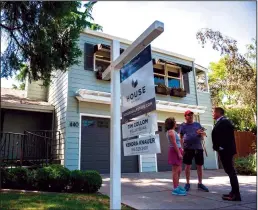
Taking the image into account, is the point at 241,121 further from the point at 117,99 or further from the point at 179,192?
the point at 117,99

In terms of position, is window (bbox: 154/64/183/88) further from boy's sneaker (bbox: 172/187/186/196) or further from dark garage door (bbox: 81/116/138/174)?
boy's sneaker (bbox: 172/187/186/196)

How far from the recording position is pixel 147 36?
8.76ft

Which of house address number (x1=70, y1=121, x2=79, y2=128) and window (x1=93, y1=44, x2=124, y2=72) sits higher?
window (x1=93, y1=44, x2=124, y2=72)

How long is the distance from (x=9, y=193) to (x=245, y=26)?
16.6ft

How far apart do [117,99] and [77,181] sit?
8.86 ft

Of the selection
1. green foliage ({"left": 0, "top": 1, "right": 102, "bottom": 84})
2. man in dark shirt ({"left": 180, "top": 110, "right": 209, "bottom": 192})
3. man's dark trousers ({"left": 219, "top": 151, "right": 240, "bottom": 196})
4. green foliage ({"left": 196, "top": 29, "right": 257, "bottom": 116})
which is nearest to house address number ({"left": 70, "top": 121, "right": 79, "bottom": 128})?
green foliage ({"left": 0, "top": 1, "right": 102, "bottom": 84})

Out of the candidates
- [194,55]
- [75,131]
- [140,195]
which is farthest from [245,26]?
[194,55]

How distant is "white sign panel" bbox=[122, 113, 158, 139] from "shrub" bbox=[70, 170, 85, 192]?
2.46 metres

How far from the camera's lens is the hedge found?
5.12 metres

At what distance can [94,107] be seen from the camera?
9.41 meters

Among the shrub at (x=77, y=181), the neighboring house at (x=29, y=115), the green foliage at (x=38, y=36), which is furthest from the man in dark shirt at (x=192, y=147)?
the neighboring house at (x=29, y=115)

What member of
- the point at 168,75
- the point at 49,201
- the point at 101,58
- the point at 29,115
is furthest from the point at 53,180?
the point at 168,75

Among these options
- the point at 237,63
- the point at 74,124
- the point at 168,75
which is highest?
the point at 168,75

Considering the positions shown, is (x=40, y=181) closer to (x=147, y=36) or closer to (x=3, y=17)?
(x=3, y=17)
